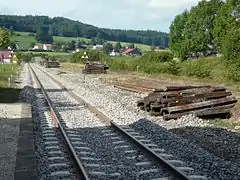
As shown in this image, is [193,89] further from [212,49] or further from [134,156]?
[212,49]

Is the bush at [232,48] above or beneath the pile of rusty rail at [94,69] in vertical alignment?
above

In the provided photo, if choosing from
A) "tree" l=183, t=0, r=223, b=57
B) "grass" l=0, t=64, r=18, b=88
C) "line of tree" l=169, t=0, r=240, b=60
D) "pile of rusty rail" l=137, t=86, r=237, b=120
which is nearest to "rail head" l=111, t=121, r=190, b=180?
"pile of rusty rail" l=137, t=86, r=237, b=120

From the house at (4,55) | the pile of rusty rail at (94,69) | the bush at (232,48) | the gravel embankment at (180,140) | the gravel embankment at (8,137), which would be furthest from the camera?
the house at (4,55)

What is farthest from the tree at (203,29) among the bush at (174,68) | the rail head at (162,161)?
the rail head at (162,161)

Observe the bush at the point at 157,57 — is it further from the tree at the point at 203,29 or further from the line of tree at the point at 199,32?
the tree at the point at 203,29

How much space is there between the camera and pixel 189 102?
60.2 ft

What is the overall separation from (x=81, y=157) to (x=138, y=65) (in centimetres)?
5745

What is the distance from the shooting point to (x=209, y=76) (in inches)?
1816

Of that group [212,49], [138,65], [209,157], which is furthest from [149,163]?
[212,49]

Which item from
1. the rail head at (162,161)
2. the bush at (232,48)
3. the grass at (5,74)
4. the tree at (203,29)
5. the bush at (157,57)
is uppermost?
the tree at (203,29)

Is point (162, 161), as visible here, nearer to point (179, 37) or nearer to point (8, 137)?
point (8, 137)

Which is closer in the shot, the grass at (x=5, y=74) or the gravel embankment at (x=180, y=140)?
the gravel embankment at (x=180, y=140)

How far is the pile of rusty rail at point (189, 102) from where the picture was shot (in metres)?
17.1

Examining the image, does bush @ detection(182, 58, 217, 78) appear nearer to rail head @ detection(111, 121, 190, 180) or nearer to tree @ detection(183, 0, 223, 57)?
rail head @ detection(111, 121, 190, 180)
